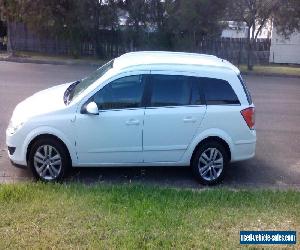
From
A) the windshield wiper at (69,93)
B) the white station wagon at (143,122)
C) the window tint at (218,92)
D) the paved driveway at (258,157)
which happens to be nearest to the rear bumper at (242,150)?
the white station wagon at (143,122)

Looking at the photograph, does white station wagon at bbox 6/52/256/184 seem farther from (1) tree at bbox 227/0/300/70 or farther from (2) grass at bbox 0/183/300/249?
(1) tree at bbox 227/0/300/70

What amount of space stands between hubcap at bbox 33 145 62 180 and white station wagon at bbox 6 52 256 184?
14 millimetres

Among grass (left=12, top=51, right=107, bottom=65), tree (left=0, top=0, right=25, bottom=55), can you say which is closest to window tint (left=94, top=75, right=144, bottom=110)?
grass (left=12, top=51, right=107, bottom=65)

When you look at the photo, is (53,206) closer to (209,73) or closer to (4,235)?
(4,235)

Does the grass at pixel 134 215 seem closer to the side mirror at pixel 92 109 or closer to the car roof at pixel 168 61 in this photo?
the side mirror at pixel 92 109

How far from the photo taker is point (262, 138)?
32.2 feet

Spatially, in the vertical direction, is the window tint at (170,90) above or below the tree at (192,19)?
below

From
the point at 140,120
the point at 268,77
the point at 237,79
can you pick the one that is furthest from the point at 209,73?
the point at 268,77

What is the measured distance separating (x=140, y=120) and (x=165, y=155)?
666 mm

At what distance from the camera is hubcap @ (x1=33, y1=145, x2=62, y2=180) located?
22.1 ft

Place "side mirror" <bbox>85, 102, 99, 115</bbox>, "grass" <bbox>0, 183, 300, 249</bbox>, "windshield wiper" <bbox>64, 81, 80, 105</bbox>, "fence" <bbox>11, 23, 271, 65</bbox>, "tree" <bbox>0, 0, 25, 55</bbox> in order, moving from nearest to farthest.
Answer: "grass" <bbox>0, 183, 300, 249</bbox>
"side mirror" <bbox>85, 102, 99, 115</bbox>
"windshield wiper" <bbox>64, 81, 80, 105</bbox>
"tree" <bbox>0, 0, 25, 55</bbox>
"fence" <bbox>11, 23, 271, 65</bbox>

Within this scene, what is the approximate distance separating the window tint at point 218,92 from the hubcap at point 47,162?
2375 mm

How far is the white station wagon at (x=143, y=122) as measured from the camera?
22.1ft

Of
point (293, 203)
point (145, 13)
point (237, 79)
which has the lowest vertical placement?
point (293, 203)
